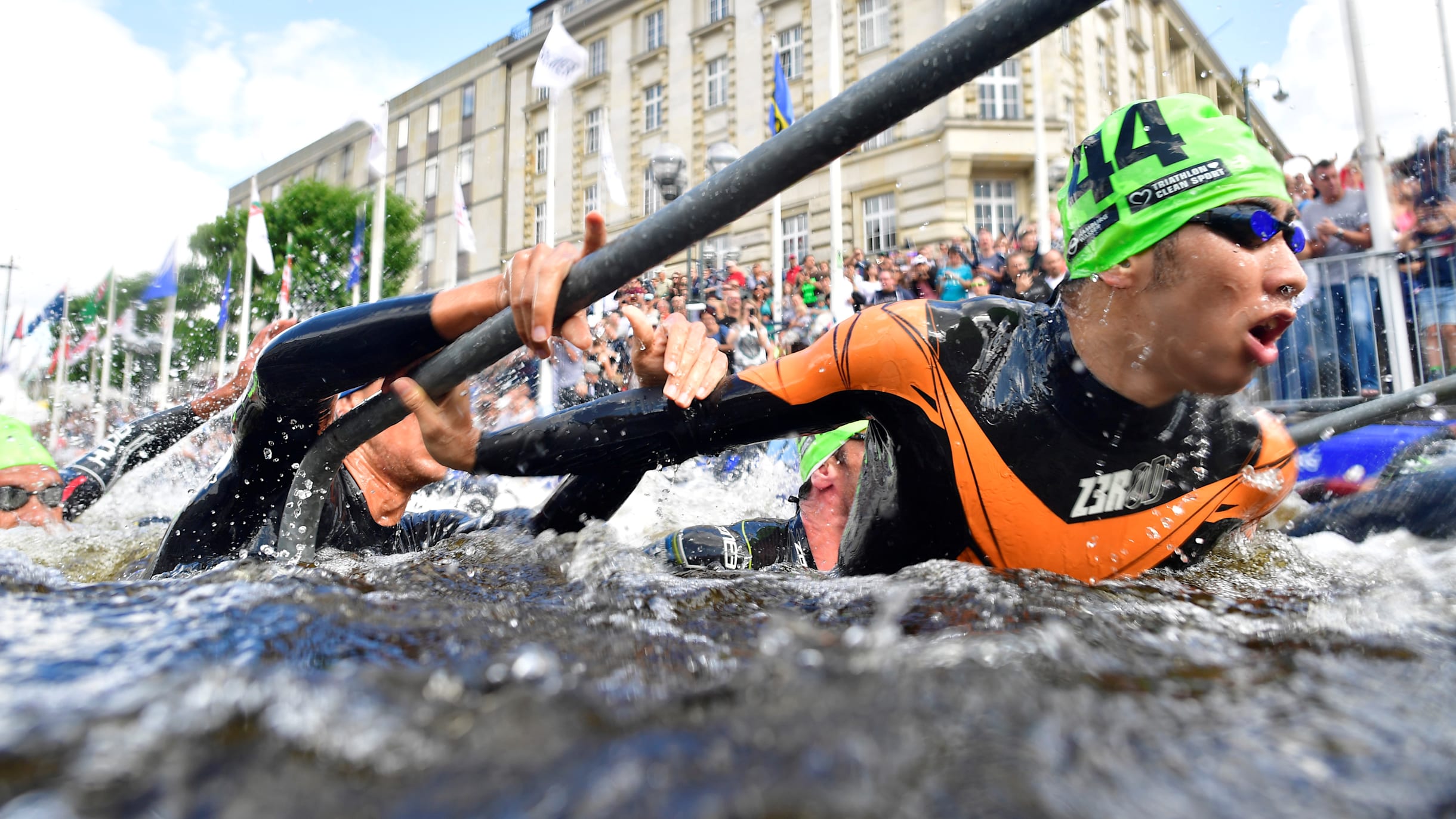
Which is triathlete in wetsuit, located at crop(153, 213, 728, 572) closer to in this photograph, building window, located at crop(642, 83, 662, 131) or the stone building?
the stone building

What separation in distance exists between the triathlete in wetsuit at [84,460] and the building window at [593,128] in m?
23.7

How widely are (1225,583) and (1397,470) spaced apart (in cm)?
248

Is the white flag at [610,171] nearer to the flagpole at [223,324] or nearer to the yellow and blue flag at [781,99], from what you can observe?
the yellow and blue flag at [781,99]

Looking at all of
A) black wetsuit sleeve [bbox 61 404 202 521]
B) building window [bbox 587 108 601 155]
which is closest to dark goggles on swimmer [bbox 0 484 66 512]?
black wetsuit sleeve [bbox 61 404 202 521]

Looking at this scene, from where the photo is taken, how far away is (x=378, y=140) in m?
14.5

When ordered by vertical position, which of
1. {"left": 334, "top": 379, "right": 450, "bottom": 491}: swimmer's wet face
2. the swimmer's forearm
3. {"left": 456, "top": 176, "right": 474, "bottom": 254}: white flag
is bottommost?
{"left": 334, "top": 379, "right": 450, "bottom": 491}: swimmer's wet face

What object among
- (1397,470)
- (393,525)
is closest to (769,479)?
(393,525)

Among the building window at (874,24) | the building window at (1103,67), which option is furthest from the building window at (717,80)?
the building window at (1103,67)

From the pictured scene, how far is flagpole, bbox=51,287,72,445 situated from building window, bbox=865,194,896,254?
74.1 ft

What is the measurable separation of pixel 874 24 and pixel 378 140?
1156cm

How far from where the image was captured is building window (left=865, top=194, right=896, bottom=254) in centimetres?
2006

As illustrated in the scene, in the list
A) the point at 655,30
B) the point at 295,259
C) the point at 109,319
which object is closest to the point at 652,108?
the point at 655,30

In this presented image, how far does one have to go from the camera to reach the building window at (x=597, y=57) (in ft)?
90.5

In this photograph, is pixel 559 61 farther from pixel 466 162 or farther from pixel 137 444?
pixel 466 162
